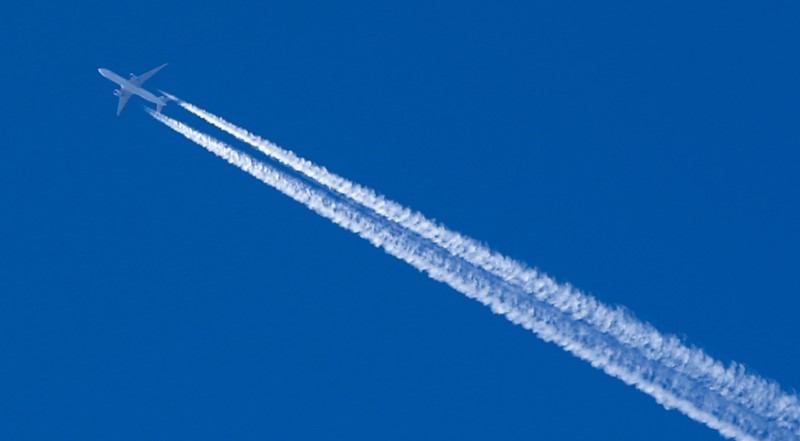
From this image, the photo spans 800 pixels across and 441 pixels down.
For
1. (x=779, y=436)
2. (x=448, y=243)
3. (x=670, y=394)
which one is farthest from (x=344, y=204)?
(x=779, y=436)

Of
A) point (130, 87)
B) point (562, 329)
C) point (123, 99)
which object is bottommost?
point (562, 329)

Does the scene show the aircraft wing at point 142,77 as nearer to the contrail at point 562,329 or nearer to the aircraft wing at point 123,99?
the aircraft wing at point 123,99

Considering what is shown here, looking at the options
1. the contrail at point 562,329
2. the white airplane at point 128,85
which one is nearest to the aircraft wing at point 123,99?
the white airplane at point 128,85

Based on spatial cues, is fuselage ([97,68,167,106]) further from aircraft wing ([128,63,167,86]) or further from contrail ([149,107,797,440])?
contrail ([149,107,797,440])

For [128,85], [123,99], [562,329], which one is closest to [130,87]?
[128,85]

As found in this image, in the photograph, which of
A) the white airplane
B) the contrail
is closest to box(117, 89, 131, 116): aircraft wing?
the white airplane

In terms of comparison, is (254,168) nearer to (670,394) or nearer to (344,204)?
(344,204)

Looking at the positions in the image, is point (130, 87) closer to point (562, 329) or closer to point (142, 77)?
point (142, 77)

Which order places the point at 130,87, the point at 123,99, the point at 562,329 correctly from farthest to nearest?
the point at 123,99
the point at 130,87
the point at 562,329
